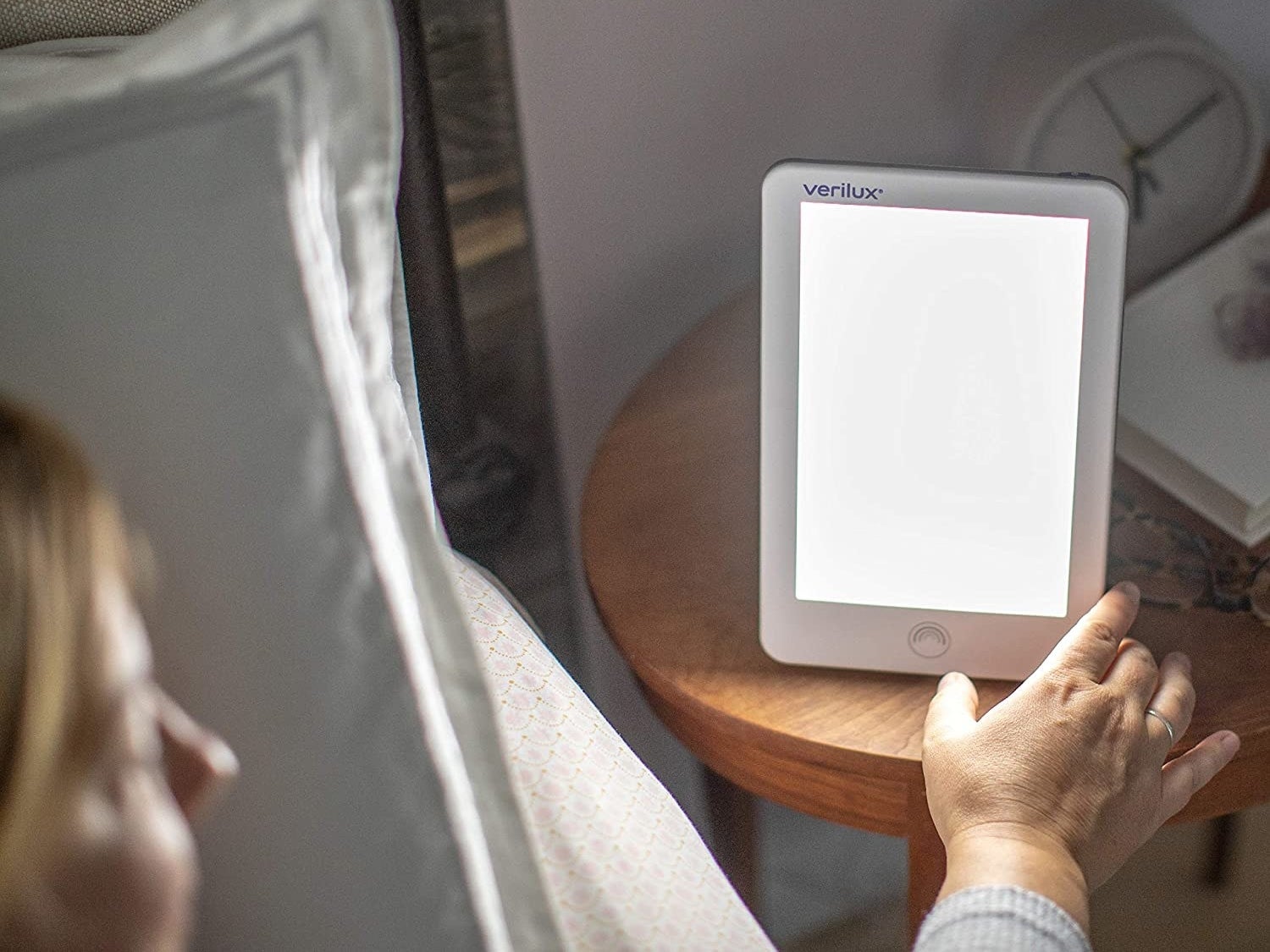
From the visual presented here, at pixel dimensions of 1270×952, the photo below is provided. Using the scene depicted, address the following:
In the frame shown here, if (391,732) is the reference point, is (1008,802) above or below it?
below

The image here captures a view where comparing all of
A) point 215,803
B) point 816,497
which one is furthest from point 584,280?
point 215,803

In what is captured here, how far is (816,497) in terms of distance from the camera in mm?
782

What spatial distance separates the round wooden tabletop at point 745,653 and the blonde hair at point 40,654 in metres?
0.41

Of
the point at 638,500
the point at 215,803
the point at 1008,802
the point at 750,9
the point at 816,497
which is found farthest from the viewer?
the point at 750,9

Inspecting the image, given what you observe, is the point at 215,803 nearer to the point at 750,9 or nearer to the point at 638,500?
the point at 638,500

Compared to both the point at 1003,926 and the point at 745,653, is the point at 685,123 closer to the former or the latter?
the point at 745,653

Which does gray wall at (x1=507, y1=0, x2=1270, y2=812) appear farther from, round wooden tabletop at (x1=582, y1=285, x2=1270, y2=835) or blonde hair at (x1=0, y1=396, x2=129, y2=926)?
blonde hair at (x1=0, y1=396, x2=129, y2=926)

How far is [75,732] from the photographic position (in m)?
0.44

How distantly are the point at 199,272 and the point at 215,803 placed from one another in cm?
20

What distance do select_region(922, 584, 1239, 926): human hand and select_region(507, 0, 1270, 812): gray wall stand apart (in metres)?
0.49

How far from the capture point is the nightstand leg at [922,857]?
760 mm

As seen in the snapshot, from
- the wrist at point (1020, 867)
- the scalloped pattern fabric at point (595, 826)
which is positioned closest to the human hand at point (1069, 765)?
the wrist at point (1020, 867)

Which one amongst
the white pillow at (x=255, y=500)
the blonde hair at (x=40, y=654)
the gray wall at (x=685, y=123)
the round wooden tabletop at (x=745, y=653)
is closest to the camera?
the blonde hair at (x=40, y=654)

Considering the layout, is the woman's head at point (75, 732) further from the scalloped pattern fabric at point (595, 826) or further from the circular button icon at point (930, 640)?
the circular button icon at point (930, 640)
